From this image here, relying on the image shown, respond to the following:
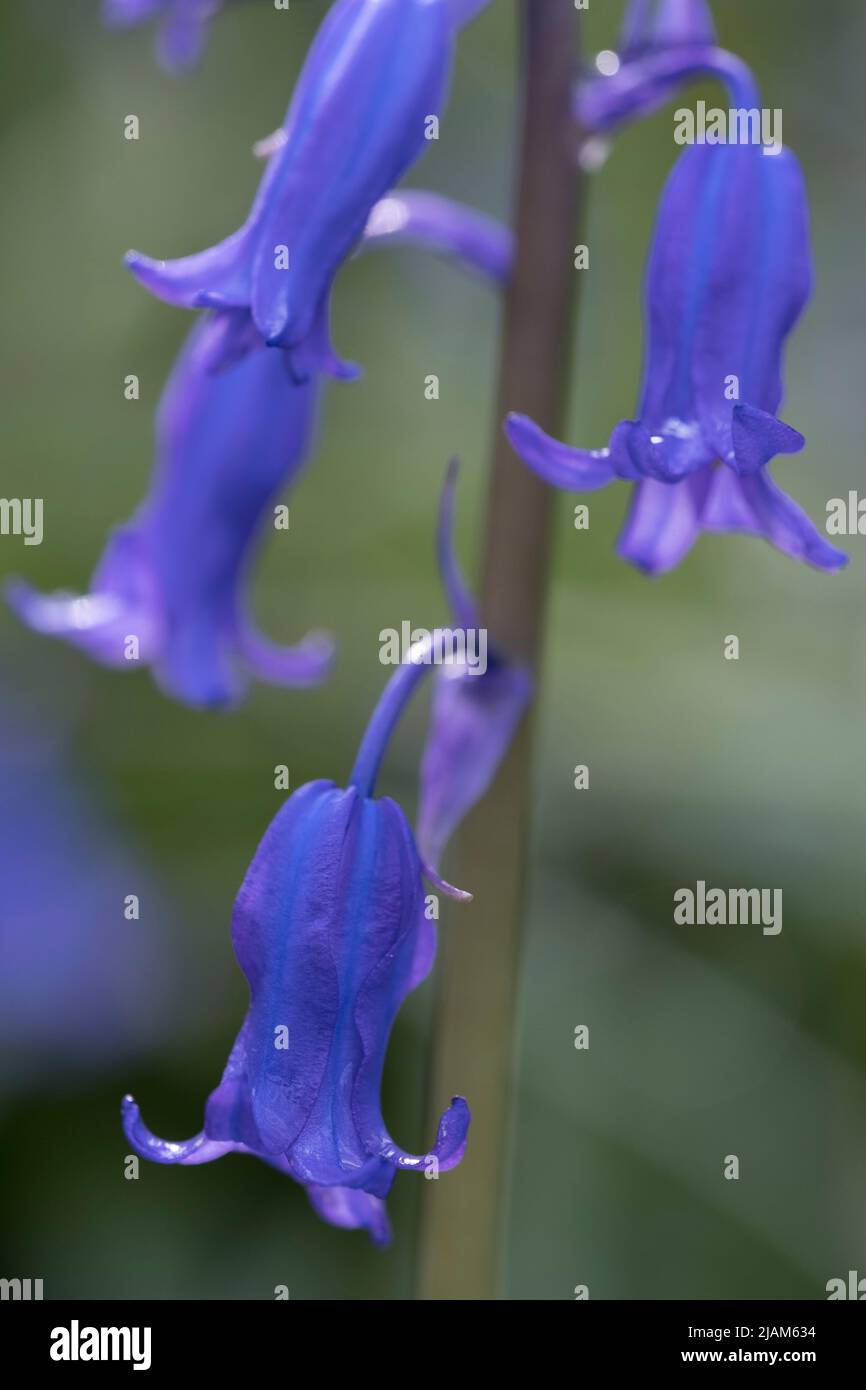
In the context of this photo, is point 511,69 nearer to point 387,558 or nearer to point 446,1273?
point 387,558

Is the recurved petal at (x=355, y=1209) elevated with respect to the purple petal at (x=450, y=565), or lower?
lower

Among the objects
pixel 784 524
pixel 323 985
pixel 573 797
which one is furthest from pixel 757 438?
pixel 573 797

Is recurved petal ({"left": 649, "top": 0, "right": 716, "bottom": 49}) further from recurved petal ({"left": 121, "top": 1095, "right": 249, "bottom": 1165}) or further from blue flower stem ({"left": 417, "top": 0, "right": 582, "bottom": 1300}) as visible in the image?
recurved petal ({"left": 121, "top": 1095, "right": 249, "bottom": 1165})

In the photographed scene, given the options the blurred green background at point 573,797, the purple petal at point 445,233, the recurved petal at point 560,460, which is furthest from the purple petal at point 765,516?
the blurred green background at point 573,797

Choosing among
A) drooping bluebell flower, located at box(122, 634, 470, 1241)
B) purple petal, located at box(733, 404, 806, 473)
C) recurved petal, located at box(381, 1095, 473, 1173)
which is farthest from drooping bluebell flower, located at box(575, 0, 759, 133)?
recurved petal, located at box(381, 1095, 473, 1173)

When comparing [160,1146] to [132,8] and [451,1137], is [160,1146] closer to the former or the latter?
→ [451,1137]

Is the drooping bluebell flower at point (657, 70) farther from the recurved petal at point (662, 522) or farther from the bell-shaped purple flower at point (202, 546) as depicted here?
the bell-shaped purple flower at point (202, 546)
